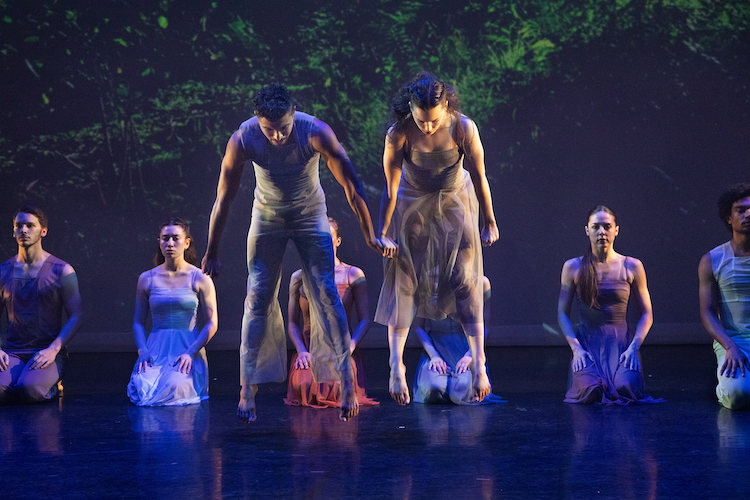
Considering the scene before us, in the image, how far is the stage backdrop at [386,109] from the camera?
7031 mm

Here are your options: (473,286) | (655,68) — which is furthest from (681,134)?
(473,286)

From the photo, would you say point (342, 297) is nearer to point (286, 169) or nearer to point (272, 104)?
point (286, 169)

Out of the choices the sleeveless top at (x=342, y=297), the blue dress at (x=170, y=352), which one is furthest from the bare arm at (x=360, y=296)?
the blue dress at (x=170, y=352)

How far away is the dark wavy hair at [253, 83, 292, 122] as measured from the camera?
3.17 metres

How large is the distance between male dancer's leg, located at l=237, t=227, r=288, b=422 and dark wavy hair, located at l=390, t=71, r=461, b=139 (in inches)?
29.5

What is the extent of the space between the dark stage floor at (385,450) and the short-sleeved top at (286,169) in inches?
42.3

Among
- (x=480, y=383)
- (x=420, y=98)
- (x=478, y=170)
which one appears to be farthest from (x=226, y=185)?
(x=480, y=383)

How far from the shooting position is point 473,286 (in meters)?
3.55

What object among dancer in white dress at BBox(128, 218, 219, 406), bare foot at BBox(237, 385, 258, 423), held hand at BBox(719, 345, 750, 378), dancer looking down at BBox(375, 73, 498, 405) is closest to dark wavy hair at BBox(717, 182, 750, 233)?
held hand at BBox(719, 345, 750, 378)

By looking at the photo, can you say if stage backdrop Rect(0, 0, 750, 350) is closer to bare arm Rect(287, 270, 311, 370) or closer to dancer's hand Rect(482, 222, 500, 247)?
bare arm Rect(287, 270, 311, 370)

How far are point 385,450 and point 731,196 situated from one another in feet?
8.46

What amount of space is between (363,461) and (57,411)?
7.00 ft

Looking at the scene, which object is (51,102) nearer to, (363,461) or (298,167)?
(298,167)

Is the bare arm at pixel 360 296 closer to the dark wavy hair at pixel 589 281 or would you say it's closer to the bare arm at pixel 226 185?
the dark wavy hair at pixel 589 281
